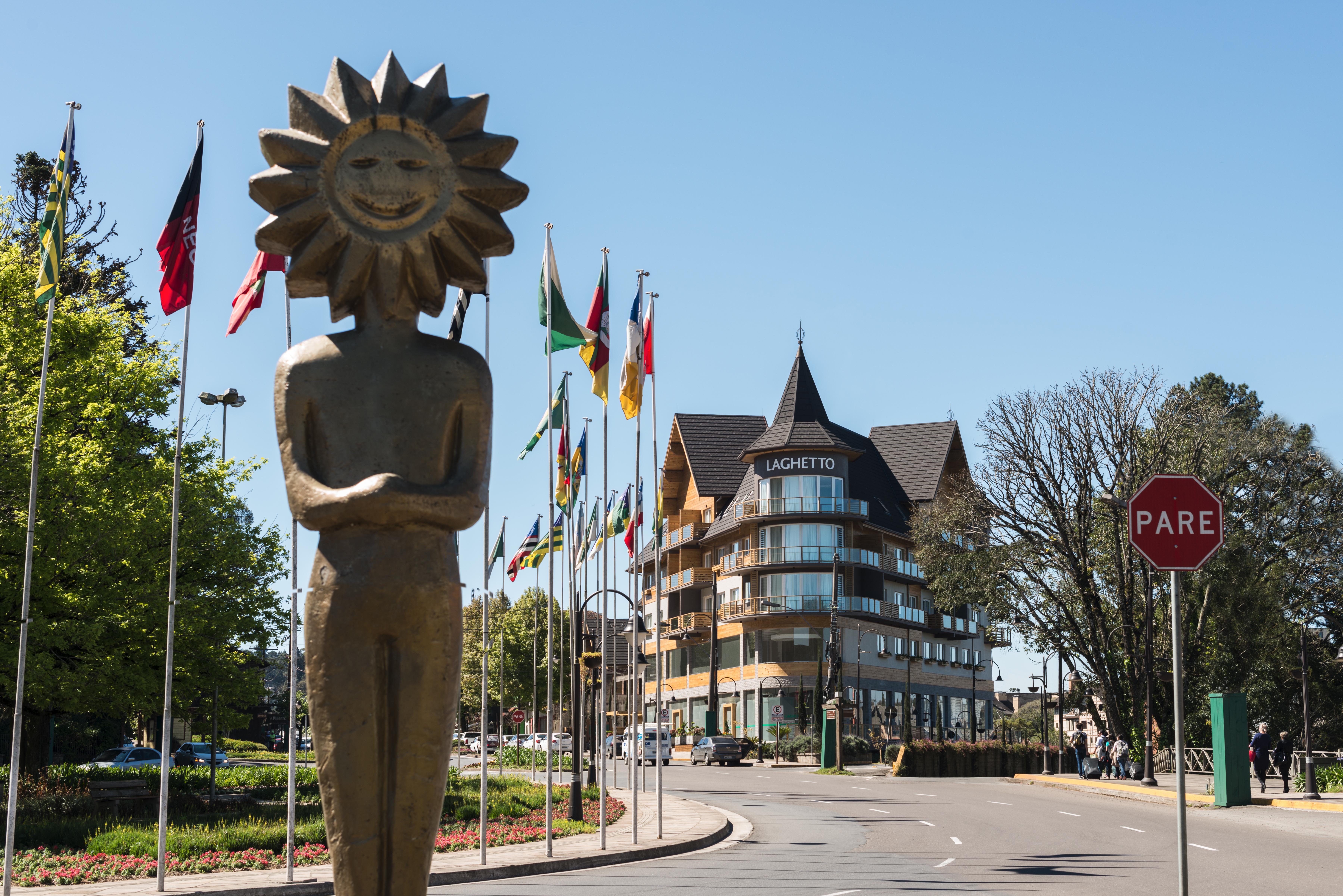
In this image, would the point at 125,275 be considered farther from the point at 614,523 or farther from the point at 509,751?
the point at 509,751

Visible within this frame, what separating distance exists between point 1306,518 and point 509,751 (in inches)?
1369

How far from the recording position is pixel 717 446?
83.4m

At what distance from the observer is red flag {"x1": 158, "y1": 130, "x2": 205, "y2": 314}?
582 inches

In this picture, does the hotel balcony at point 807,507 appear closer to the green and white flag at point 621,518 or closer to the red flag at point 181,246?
the green and white flag at point 621,518

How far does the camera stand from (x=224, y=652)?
24.6 metres

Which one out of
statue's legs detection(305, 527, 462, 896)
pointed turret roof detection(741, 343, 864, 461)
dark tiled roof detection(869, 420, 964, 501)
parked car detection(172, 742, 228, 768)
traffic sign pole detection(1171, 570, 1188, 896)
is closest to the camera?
statue's legs detection(305, 527, 462, 896)

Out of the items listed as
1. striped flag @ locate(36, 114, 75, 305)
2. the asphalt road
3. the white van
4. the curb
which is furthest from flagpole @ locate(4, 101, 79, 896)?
the white van

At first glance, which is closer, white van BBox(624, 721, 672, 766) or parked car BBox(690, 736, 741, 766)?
white van BBox(624, 721, 672, 766)

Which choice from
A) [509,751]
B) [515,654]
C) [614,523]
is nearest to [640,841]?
[614,523]

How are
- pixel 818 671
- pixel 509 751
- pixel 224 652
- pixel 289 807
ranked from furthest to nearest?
1. pixel 818 671
2. pixel 509 751
3. pixel 224 652
4. pixel 289 807

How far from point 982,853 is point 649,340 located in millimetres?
9276

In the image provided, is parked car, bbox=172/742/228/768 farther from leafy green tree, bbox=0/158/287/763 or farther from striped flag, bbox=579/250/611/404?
striped flag, bbox=579/250/611/404

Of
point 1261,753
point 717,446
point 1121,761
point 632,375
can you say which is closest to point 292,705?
point 632,375

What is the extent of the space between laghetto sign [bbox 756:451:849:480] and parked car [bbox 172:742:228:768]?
31.8 m
